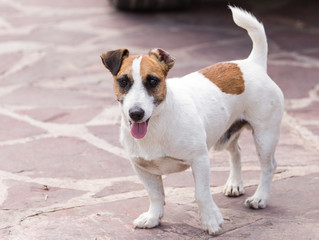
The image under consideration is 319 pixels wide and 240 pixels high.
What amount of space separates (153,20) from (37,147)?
4034mm

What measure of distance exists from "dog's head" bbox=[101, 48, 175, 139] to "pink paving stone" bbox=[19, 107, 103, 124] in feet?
7.47

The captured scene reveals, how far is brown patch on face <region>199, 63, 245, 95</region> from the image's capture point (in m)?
3.91

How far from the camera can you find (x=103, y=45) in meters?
7.55

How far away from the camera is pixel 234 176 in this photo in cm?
426

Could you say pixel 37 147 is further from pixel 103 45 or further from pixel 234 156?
pixel 103 45

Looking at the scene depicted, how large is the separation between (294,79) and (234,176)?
8.54 ft

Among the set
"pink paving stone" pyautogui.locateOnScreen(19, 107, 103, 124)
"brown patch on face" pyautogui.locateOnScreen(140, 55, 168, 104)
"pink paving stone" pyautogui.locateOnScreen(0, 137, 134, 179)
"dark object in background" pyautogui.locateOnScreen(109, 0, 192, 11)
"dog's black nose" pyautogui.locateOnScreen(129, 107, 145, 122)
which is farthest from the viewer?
"dark object in background" pyautogui.locateOnScreen(109, 0, 192, 11)

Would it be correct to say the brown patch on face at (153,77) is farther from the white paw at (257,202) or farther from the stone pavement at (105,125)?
the white paw at (257,202)

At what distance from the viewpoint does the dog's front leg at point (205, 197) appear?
11.6ft

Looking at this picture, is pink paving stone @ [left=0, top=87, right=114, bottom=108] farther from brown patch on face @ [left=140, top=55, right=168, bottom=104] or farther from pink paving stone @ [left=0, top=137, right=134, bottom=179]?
brown patch on face @ [left=140, top=55, right=168, bottom=104]

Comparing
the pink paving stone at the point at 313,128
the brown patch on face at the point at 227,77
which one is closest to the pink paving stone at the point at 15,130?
the brown patch on face at the point at 227,77

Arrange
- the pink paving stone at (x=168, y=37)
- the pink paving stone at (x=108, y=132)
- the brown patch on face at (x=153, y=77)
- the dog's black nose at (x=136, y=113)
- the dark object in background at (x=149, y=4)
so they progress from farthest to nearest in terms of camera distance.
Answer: the dark object in background at (x=149, y=4)
the pink paving stone at (x=168, y=37)
the pink paving stone at (x=108, y=132)
the brown patch on face at (x=153, y=77)
the dog's black nose at (x=136, y=113)

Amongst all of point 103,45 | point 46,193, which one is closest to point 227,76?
point 46,193

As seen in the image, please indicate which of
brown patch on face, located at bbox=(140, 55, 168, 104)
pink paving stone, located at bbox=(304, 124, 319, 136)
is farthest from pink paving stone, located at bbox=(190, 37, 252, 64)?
brown patch on face, located at bbox=(140, 55, 168, 104)
